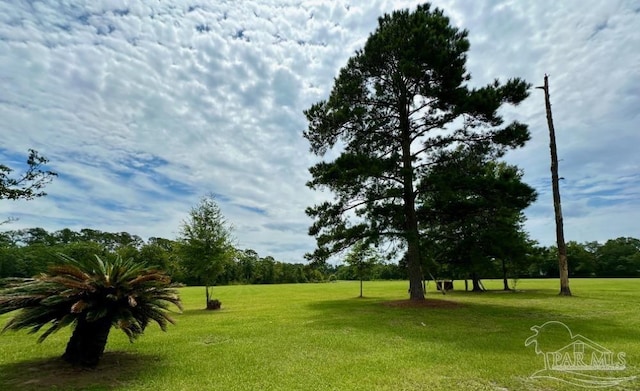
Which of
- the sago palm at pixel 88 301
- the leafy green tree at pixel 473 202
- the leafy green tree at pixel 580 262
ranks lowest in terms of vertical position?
the leafy green tree at pixel 580 262

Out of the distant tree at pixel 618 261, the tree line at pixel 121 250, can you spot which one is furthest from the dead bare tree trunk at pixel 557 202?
the distant tree at pixel 618 261

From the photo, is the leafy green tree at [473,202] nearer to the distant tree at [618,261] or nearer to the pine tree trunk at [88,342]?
the pine tree trunk at [88,342]

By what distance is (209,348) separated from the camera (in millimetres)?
8344

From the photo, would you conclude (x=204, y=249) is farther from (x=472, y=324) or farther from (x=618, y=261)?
(x=618, y=261)

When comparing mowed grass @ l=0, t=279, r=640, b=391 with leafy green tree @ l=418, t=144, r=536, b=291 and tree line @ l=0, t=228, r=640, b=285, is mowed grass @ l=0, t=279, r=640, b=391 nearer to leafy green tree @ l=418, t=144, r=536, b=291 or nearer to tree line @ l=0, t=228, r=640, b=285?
leafy green tree @ l=418, t=144, r=536, b=291

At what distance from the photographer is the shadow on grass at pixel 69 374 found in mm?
5355

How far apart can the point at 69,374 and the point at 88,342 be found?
58 centimetres

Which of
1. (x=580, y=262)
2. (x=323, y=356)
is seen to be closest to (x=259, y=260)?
(x=580, y=262)

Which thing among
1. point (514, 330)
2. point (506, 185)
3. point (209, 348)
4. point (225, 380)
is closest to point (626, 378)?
point (514, 330)

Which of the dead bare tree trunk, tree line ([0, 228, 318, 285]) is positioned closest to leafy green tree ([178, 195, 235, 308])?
the dead bare tree trunk

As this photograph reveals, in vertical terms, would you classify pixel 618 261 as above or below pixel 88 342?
below

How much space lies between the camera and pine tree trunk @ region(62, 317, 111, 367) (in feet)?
20.6

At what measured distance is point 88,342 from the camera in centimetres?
635

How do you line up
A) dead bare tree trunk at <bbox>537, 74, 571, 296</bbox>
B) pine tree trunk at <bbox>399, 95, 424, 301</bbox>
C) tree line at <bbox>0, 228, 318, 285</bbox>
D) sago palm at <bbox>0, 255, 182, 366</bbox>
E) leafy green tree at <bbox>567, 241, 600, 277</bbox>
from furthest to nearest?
leafy green tree at <bbox>567, 241, 600, 277</bbox> < tree line at <bbox>0, 228, 318, 285</bbox> < dead bare tree trunk at <bbox>537, 74, 571, 296</bbox> < pine tree trunk at <bbox>399, 95, 424, 301</bbox> < sago palm at <bbox>0, 255, 182, 366</bbox>
